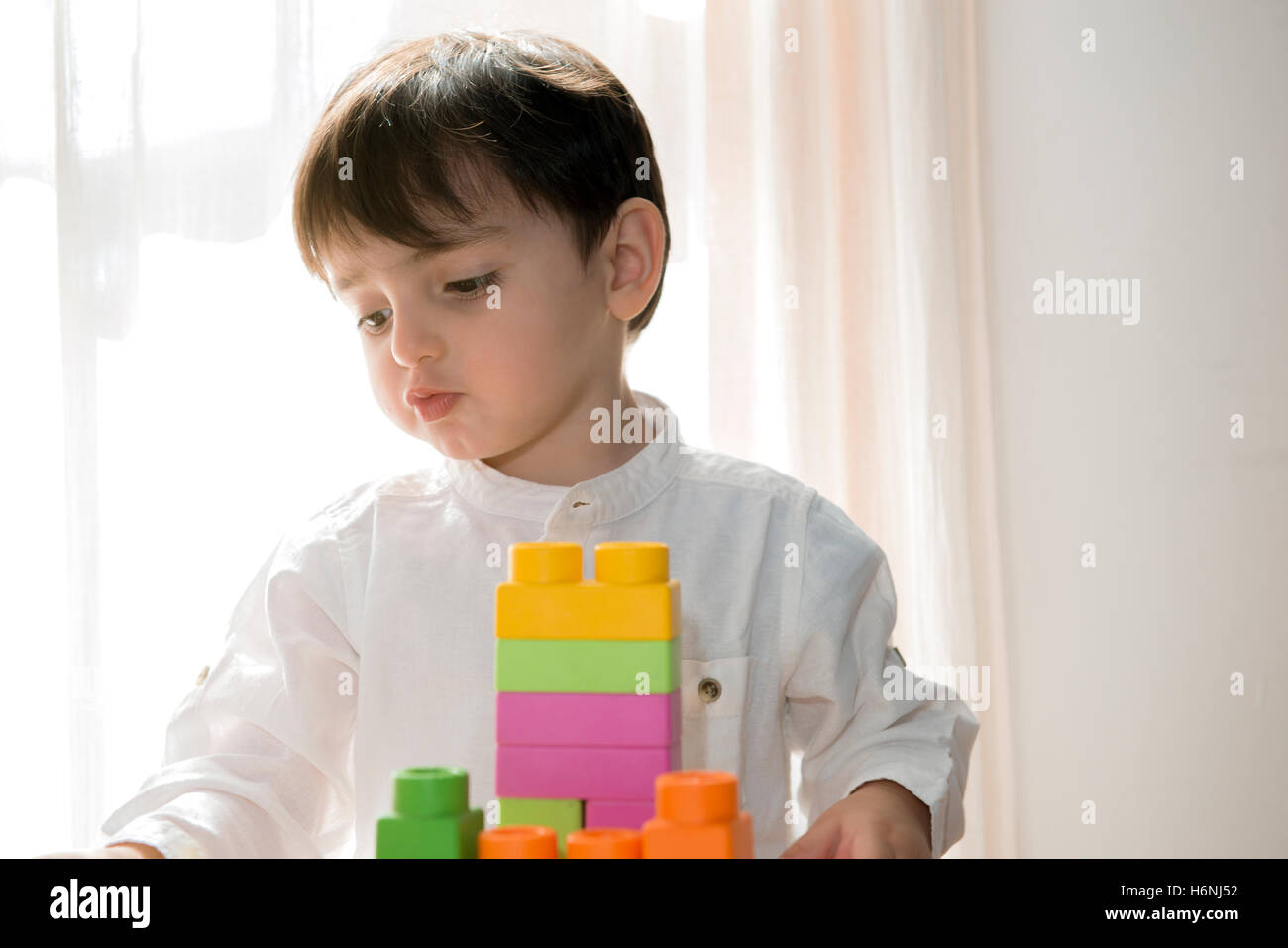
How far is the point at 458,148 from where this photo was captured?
0.78m

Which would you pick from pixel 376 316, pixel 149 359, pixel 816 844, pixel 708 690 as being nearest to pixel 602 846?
pixel 816 844

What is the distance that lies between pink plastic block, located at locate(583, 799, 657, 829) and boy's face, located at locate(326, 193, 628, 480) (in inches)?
14.4

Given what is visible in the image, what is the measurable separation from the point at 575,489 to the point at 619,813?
0.38 meters

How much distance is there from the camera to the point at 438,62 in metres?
0.84

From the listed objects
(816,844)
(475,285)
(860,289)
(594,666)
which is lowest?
(816,844)

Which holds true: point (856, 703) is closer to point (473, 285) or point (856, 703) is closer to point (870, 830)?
point (870, 830)

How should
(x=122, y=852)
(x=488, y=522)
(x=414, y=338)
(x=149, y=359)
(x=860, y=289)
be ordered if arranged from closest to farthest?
1. (x=122, y=852)
2. (x=414, y=338)
3. (x=488, y=522)
4. (x=149, y=359)
5. (x=860, y=289)

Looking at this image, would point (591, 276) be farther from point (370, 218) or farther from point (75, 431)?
point (75, 431)

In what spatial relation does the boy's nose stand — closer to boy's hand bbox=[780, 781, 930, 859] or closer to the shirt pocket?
the shirt pocket

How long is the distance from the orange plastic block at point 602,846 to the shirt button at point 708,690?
1.24 ft

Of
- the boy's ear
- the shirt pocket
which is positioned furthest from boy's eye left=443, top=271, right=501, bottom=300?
the shirt pocket

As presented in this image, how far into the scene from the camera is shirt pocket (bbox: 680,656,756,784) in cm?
80

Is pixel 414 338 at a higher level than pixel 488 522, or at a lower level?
higher

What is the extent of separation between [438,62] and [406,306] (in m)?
0.20
